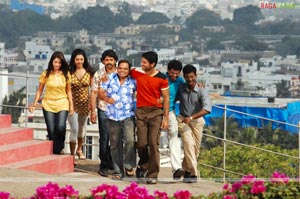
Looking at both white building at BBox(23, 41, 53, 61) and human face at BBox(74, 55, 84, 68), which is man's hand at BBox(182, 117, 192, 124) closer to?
human face at BBox(74, 55, 84, 68)

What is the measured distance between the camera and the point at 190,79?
1041cm

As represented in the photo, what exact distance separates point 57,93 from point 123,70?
940 mm

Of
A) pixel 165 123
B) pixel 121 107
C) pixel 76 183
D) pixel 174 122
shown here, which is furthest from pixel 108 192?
pixel 174 122

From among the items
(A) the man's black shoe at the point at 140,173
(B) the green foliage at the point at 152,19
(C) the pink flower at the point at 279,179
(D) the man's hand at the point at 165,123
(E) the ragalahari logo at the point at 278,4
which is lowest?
(A) the man's black shoe at the point at 140,173

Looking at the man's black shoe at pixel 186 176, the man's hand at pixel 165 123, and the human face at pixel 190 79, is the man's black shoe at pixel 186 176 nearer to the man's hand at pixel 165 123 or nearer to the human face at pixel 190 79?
the man's hand at pixel 165 123

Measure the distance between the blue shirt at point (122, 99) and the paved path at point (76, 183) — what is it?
1.87ft

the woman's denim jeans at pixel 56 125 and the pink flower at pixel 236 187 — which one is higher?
the woman's denim jeans at pixel 56 125

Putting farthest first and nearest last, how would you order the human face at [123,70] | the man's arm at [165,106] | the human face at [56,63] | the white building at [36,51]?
the white building at [36,51], the human face at [56,63], the human face at [123,70], the man's arm at [165,106]

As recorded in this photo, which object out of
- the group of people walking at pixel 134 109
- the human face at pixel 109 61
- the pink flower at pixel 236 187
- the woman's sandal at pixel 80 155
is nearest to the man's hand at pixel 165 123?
the group of people walking at pixel 134 109

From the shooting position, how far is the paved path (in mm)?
9195

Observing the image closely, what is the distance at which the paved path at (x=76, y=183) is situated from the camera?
9.20 meters

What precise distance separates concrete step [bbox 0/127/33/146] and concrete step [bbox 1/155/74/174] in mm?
356

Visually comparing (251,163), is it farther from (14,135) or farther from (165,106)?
(165,106)

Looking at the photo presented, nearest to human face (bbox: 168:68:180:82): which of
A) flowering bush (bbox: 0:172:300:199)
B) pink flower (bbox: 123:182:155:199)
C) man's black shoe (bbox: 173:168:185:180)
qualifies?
man's black shoe (bbox: 173:168:185:180)
